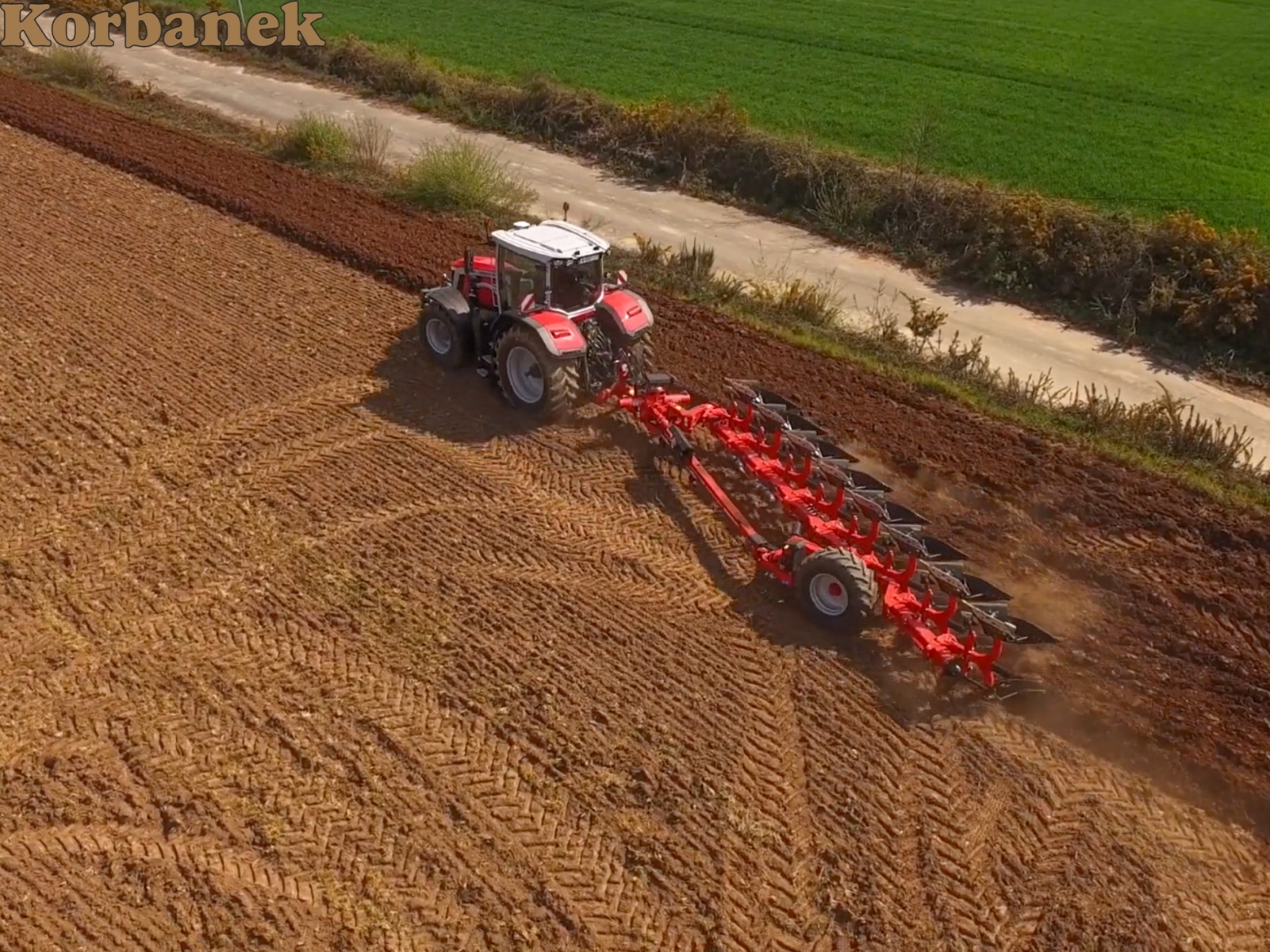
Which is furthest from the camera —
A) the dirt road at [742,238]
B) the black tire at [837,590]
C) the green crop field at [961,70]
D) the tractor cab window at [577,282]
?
the green crop field at [961,70]

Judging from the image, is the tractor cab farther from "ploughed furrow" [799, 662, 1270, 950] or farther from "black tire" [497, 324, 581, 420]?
"ploughed furrow" [799, 662, 1270, 950]

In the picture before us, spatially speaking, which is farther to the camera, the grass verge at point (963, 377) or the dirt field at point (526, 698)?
the grass verge at point (963, 377)

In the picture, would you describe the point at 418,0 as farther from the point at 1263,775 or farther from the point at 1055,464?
the point at 1263,775

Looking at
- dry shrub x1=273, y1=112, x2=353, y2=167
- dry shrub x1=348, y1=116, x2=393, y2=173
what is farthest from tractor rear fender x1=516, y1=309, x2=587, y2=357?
dry shrub x1=273, y1=112, x2=353, y2=167

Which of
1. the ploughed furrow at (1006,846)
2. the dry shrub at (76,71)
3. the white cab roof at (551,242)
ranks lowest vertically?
the ploughed furrow at (1006,846)

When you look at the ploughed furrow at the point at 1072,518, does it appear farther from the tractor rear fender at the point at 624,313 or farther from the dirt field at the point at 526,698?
the tractor rear fender at the point at 624,313

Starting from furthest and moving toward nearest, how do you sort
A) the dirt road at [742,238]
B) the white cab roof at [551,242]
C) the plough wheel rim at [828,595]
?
1. the dirt road at [742,238]
2. the white cab roof at [551,242]
3. the plough wheel rim at [828,595]

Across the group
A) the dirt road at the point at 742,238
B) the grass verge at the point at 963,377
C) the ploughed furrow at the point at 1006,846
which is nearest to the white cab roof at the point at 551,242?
the grass verge at the point at 963,377
